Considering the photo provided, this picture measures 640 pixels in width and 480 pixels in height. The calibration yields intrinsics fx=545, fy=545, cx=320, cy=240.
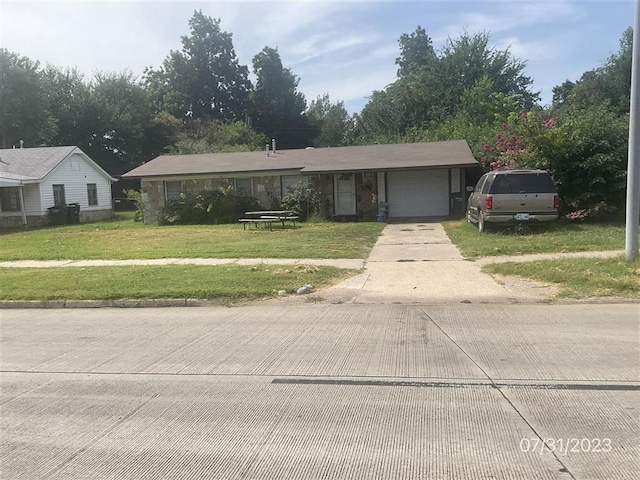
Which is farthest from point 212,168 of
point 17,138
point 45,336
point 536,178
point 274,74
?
point 274,74

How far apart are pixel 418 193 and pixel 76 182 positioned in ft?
67.2

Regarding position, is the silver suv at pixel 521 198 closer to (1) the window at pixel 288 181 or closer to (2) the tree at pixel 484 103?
(1) the window at pixel 288 181

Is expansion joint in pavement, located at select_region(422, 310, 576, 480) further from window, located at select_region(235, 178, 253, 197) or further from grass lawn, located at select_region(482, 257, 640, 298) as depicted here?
window, located at select_region(235, 178, 253, 197)

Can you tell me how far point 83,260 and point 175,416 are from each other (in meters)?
11.4

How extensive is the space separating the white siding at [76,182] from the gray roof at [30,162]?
37 centimetres

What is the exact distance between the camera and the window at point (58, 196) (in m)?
31.1

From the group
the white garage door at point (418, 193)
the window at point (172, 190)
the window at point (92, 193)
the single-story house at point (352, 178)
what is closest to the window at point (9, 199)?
the window at point (92, 193)

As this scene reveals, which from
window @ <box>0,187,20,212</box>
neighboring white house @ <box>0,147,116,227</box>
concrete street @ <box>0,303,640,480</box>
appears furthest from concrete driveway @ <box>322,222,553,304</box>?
window @ <box>0,187,20,212</box>

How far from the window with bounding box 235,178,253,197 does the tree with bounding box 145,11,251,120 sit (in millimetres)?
43104

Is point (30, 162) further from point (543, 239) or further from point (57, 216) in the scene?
point (543, 239)

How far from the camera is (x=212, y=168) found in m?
27.8

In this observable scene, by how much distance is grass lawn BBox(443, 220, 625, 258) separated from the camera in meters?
13.0

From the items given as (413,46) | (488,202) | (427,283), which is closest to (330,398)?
(427,283)

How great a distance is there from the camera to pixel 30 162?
104ft
